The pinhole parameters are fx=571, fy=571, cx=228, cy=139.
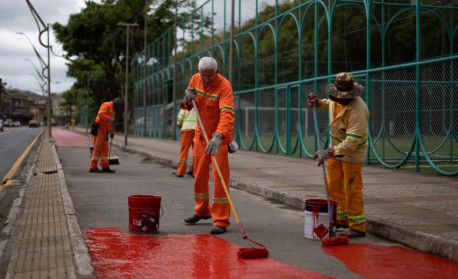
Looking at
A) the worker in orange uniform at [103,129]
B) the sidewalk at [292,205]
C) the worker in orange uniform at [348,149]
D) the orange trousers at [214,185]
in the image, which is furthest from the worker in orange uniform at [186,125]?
the worker in orange uniform at [348,149]

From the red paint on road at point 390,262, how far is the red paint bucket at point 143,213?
1.84 m

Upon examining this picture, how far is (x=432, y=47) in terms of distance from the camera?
18672mm

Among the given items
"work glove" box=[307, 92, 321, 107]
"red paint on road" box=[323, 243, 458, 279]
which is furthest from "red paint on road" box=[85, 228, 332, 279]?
"work glove" box=[307, 92, 321, 107]

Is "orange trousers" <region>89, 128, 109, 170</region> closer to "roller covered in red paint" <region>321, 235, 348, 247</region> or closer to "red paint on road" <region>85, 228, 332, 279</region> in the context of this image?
"red paint on road" <region>85, 228, 332, 279</region>

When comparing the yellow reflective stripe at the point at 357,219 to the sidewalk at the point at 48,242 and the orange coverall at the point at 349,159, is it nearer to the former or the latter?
the orange coverall at the point at 349,159

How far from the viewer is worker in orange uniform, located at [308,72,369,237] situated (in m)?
5.85

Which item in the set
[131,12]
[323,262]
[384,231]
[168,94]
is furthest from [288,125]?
[131,12]

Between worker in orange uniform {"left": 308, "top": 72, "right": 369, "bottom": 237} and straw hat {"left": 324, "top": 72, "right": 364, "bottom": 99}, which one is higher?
straw hat {"left": 324, "top": 72, "right": 364, "bottom": 99}

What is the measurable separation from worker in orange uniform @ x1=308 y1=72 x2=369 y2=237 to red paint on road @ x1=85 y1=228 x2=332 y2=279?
1.34 metres

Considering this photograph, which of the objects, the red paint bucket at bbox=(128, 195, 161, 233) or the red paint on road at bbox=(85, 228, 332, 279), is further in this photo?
the red paint bucket at bbox=(128, 195, 161, 233)

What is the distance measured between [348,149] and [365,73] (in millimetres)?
8770

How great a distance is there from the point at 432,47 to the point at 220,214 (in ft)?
48.1

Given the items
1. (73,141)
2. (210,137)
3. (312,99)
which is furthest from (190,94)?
(73,141)

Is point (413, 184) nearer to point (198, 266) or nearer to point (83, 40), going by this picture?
point (198, 266)
